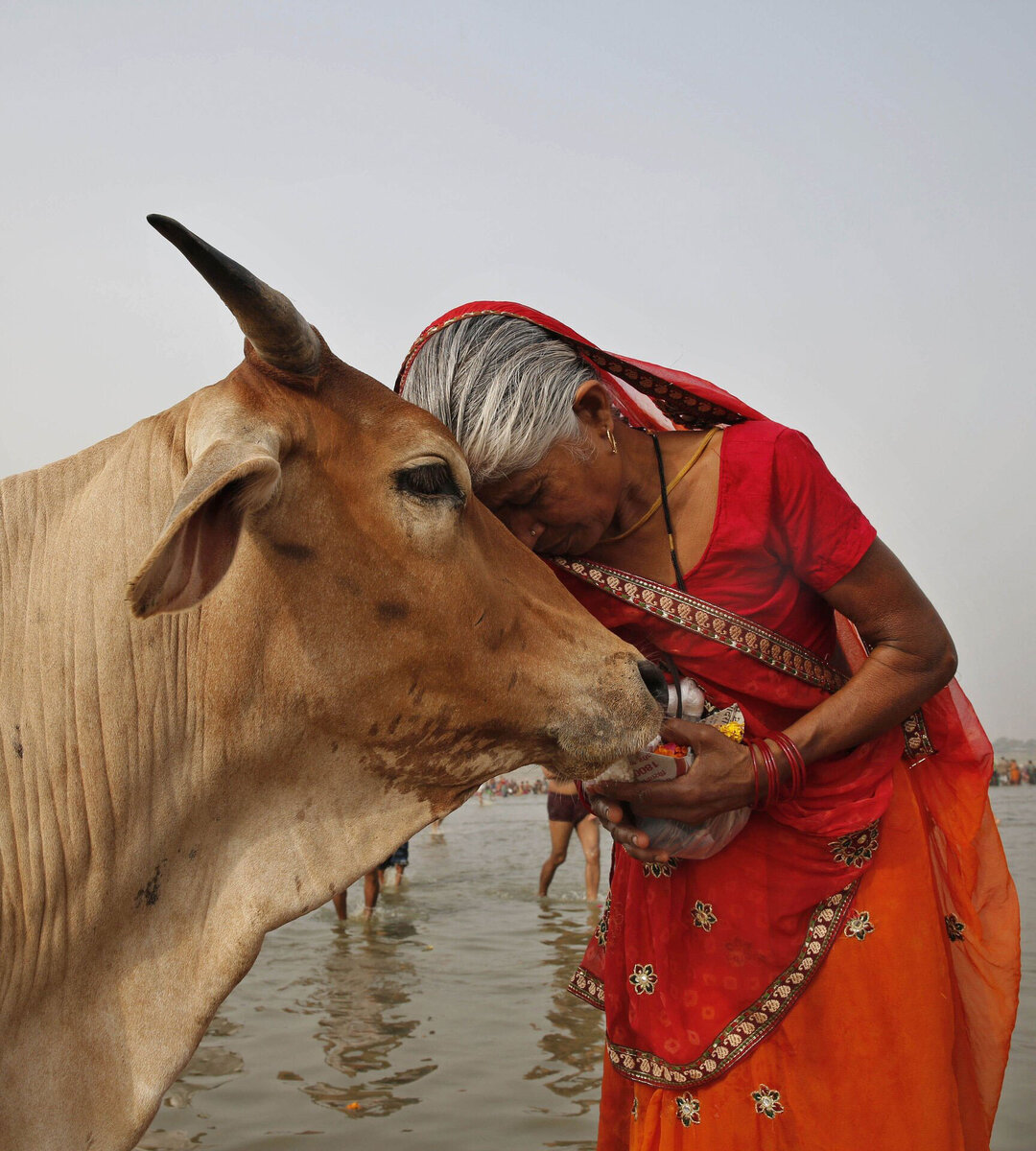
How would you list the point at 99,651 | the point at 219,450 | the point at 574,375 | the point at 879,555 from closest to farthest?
the point at 219,450, the point at 99,651, the point at 879,555, the point at 574,375

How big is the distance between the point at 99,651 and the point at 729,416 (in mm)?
1585

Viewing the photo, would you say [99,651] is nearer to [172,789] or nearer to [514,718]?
[172,789]

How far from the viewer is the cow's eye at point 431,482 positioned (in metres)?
1.96

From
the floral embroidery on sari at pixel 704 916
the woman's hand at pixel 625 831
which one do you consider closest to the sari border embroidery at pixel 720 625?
the woman's hand at pixel 625 831

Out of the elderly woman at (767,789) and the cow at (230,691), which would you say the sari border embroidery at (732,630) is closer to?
the elderly woman at (767,789)

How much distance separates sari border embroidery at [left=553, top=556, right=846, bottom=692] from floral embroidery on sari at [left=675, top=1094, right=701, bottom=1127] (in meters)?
0.95

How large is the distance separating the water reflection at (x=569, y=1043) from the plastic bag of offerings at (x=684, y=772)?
294 cm

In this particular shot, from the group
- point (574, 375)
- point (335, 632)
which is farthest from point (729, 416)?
point (335, 632)

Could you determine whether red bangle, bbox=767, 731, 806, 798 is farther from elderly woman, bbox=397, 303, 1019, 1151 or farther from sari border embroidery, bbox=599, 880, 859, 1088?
sari border embroidery, bbox=599, 880, 859, 1088

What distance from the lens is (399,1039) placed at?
5.71m

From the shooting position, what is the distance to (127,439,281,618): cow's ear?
1496 mm

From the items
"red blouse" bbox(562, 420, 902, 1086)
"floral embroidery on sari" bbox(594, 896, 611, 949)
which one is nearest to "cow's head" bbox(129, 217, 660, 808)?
"red blouse" bbox(562, 420, 902, 1086)

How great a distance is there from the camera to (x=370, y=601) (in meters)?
1.91

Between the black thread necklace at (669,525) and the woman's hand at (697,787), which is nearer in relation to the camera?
the woman's hand at (697,787)
